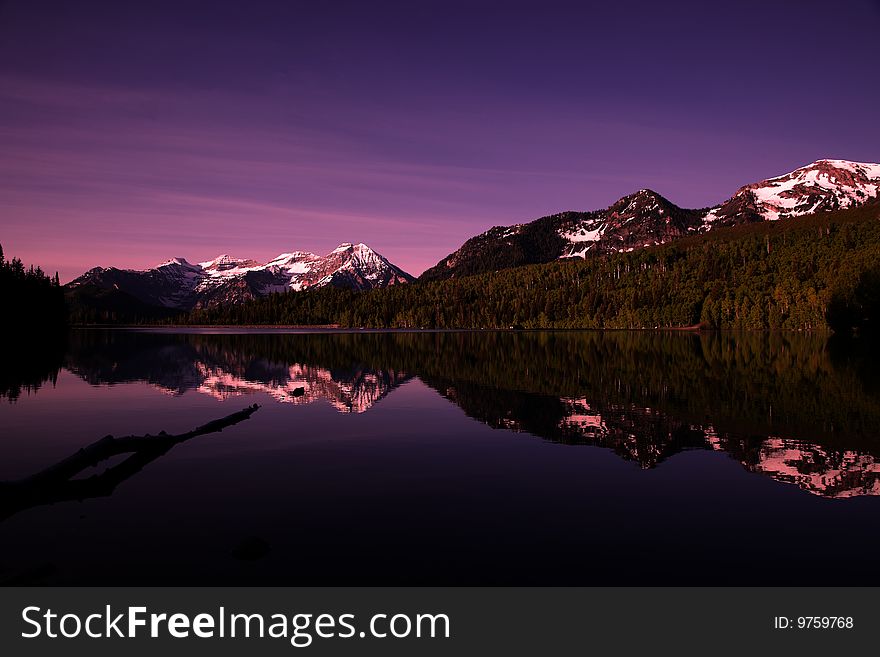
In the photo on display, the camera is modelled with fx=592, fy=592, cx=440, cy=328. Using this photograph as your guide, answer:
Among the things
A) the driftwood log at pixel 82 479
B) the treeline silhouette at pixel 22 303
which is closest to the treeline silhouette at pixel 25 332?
the treeline silhouette at pixel 22 303

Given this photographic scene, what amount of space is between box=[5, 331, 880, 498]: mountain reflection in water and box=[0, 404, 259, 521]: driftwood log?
19.0m

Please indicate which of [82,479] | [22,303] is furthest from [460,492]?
[22,303]

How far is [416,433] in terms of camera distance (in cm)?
3369

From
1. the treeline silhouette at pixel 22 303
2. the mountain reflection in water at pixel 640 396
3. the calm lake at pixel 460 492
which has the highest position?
the treeline silhouette at pixel 22 303

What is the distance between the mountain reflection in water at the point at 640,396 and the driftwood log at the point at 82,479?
19.0 metres

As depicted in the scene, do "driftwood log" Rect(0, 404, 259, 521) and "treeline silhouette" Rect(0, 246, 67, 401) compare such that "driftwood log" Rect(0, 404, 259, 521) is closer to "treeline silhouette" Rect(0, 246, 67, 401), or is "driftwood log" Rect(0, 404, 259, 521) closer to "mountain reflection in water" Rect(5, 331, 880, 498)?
"mountain reflection in water" Rect(5, 331, 880, 498)

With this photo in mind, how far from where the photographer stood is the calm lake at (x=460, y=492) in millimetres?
14875

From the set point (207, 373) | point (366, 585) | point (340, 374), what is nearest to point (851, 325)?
point (340, 374)

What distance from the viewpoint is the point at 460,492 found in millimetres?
21750

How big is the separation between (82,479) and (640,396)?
37.6m

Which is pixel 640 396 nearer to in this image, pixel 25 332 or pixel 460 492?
pixel 460 492

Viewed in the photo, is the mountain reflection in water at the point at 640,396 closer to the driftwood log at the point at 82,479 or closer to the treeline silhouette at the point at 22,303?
the driftwood log at the point at 82,479

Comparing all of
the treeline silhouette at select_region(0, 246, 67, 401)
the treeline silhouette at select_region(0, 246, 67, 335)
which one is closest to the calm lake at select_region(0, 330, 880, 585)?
the treeline silhouette at select_region(0, 246, 67, 401)
